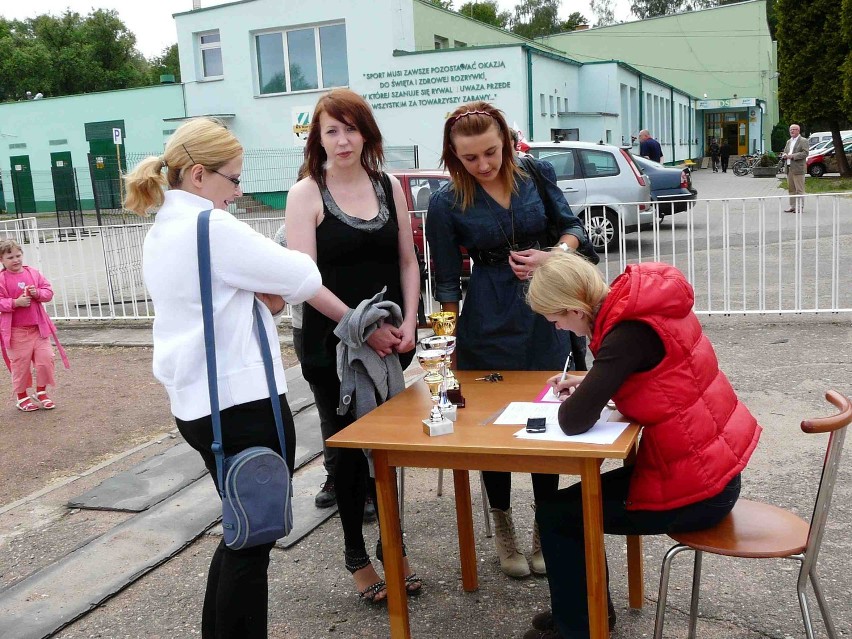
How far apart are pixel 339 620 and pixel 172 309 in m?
1.52

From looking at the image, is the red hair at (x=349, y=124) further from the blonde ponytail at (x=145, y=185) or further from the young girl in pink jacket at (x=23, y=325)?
the young girl in pink jacket at (x=23, y=325)

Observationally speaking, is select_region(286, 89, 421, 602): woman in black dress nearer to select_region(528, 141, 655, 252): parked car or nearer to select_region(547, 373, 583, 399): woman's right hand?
select_region(547, 373, 583, 399): woman's right hand

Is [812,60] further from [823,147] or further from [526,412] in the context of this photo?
[526,412]

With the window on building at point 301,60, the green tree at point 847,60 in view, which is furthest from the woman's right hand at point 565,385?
the green tree at point 847,60

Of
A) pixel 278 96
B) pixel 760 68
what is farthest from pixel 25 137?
pixel 760 68

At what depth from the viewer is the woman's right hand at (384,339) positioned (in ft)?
10.7

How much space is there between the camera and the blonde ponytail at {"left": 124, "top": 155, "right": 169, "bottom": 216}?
8.01ft

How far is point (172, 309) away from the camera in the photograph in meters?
2.43

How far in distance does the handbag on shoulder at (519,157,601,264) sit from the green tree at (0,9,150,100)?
176 feet

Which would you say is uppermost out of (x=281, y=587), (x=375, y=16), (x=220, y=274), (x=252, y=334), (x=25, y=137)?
(x=375, y=16)

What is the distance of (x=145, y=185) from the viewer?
8.02 feet

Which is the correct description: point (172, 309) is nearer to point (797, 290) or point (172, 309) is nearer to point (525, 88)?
point (797, 290)

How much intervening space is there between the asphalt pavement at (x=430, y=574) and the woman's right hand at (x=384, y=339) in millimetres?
1010

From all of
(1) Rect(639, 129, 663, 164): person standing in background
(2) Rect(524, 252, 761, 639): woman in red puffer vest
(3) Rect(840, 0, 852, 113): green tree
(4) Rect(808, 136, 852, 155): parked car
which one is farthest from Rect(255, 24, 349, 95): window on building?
(2) Rect(524, 252, 761, 639): woman in red puffer vest
